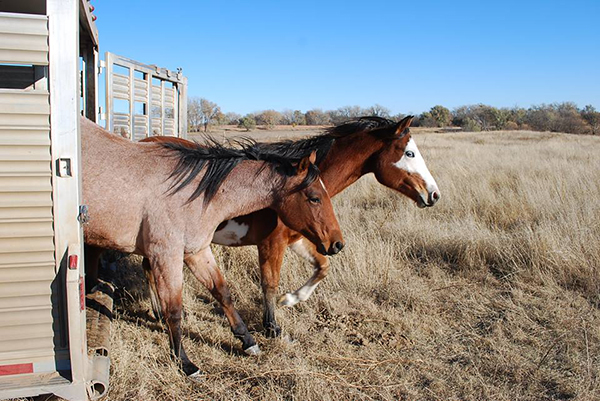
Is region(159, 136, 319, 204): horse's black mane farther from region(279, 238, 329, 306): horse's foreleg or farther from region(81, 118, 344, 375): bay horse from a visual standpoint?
region(279, 238, 329, 306): horse's foreleg

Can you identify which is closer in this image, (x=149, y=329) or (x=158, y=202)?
(x=158, y=202)

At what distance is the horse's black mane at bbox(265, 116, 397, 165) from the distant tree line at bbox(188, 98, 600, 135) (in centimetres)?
2130

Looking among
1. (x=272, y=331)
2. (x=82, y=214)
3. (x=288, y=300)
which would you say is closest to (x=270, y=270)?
(x=288, y=300)

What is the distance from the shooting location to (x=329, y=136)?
496cm

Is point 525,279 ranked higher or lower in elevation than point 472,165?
lower

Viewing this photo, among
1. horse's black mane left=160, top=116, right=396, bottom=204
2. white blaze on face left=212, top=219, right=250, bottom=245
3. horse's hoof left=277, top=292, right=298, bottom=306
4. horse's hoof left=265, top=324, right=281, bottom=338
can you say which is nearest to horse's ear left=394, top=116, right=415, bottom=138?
horse's black mane left=160, top=116, right=396, bottom=204

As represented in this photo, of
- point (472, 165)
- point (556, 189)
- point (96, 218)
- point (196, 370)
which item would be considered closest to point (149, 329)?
point (196, 370)

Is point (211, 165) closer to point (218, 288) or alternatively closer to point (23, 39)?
point (218, 288)

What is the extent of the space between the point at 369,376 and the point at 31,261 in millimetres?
2411

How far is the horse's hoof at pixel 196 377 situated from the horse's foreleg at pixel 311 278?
134cm

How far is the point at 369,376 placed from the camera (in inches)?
139

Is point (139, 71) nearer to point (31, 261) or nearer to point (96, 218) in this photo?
point (96, 218)

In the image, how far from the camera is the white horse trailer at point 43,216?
2.38 metres

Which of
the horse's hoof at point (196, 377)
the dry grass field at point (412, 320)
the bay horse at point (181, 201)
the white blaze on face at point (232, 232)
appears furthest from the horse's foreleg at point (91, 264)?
the horse's hoof at point (196, 377)
